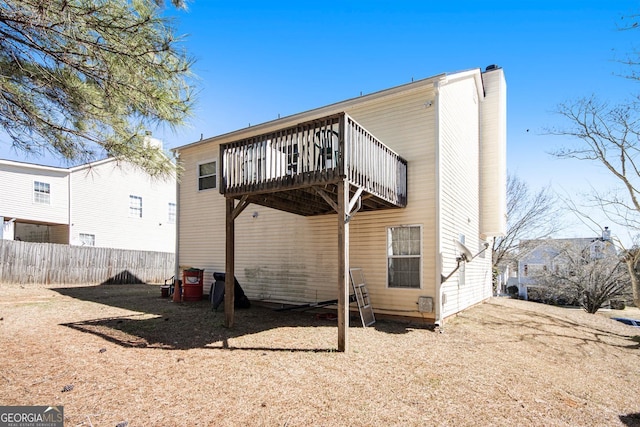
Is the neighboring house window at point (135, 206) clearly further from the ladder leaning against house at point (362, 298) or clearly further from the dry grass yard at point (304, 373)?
the ladder leaning against house at point (362, 298)

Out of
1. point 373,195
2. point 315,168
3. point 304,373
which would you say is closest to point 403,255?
point 373,195

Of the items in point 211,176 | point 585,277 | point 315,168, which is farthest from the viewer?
point 585,277

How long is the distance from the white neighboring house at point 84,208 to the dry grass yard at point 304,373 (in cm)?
1210

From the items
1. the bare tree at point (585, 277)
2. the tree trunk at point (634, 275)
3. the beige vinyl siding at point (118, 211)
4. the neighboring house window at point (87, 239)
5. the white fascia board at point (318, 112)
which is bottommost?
the bare tree at point (585, 277)

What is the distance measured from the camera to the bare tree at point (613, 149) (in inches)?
389

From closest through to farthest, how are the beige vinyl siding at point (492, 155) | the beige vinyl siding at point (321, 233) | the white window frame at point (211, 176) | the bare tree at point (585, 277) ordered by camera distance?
the beige vinyl siding at point (321, 233) → the white window frame at point (211, 176) → the beige vinyl siding at point (492, 155) → the bare tree at point (585, 277)

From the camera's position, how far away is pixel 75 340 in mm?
6098

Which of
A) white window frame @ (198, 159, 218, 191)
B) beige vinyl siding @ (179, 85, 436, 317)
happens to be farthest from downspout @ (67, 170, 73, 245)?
white window frame @ (198, 159, 218, 191)

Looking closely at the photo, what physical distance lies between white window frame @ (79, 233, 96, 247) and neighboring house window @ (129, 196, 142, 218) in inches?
95.9

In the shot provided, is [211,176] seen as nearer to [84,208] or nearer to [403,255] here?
[403,255]

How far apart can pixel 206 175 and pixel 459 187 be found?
8.68 meters

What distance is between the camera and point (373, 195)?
735 centimetres

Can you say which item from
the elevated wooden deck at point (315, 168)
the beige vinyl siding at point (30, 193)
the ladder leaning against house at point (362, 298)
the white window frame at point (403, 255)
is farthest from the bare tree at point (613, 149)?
the beige vinyl siding at point (30, 193)

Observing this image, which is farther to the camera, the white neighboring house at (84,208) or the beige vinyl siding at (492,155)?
the white neighboring house at (84,208)
